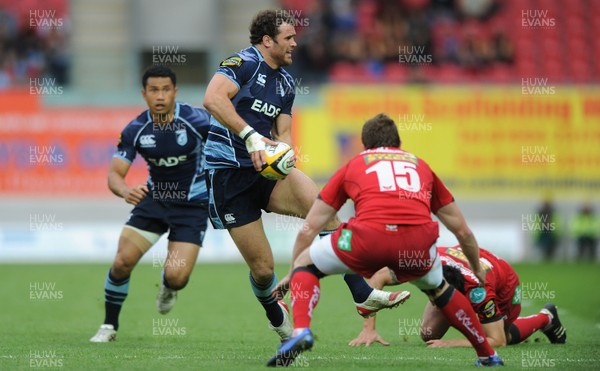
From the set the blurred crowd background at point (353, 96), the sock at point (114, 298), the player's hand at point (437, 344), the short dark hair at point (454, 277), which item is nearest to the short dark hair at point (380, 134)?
the short dark hair at point (454, 277)

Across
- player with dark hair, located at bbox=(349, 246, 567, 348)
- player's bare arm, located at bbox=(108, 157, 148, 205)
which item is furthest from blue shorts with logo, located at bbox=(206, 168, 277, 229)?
player's bare arm, located at bbox=(108, 157, 148, 205)

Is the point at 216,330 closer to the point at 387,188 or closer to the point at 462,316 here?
the point at 462,316

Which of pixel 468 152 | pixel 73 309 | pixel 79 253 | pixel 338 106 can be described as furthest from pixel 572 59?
pixel 73 309

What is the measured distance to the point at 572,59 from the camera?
2498cm

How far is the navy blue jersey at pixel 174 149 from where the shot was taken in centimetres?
934

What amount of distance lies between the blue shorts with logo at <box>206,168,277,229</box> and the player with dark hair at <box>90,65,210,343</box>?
4.54 ft

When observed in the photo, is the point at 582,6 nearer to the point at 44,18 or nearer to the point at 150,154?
the point at 44,18

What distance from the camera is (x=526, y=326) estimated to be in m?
8.88

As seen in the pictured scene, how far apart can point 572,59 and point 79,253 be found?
13.0 meters

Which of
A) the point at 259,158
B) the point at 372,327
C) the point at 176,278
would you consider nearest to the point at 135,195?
the point at 176,278

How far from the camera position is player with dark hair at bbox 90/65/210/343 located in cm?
920

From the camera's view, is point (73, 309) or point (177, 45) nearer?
point (73, 309)

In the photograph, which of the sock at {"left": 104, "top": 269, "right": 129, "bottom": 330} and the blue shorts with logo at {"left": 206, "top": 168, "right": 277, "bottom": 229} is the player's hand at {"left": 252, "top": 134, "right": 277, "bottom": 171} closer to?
the blue shorts with logo at {"left": 206, "top": 168, "right": 277, "bottom": 229}

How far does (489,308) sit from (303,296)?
2.33 meters
